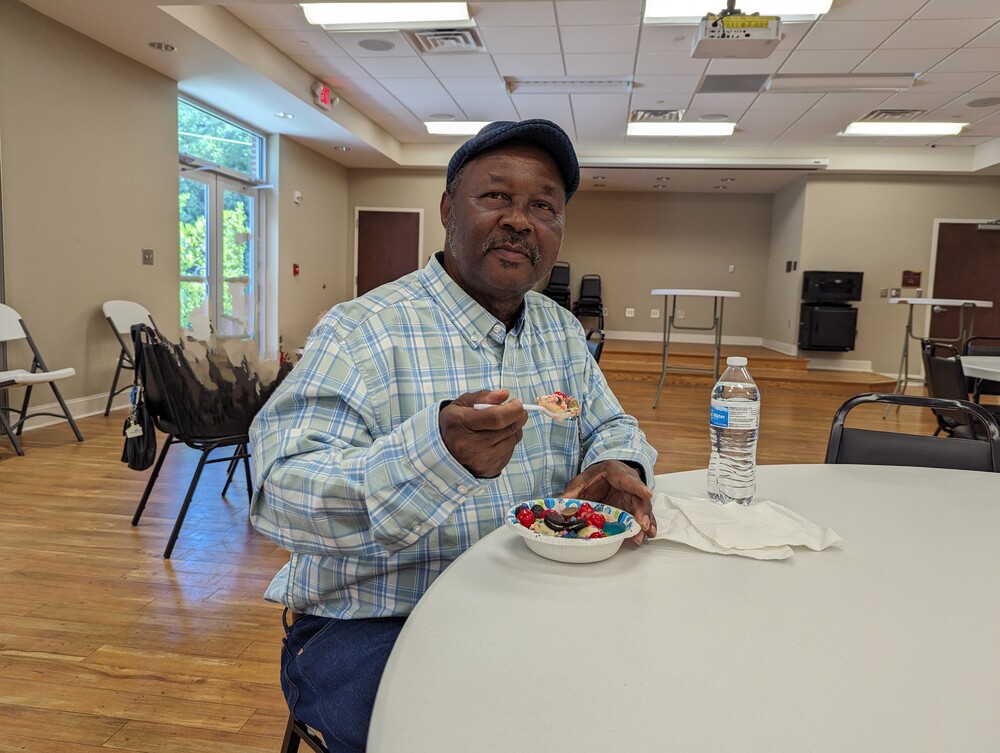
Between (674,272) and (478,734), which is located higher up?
(674,272)

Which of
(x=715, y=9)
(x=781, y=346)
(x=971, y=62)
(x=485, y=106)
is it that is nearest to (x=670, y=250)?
(x=781, y=346)

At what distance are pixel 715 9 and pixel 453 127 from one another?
4.20 meters

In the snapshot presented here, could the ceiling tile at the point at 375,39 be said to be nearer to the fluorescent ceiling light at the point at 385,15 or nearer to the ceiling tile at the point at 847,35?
the fluorescent ceiling light at the point at 385,15

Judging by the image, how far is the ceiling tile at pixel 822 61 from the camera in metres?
5.25

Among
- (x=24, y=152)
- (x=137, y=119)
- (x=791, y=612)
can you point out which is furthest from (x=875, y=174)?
(x=791, y=612)

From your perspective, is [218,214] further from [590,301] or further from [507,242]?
[507,242]

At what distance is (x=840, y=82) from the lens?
5.88 m

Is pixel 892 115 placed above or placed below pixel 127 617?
above

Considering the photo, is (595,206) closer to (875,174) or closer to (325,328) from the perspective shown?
(875,174)

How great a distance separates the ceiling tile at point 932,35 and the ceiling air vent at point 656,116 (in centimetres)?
236

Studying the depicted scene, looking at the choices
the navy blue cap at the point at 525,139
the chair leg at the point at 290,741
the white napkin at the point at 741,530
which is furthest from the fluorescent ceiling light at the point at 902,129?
the chair leg at the point at 290,741

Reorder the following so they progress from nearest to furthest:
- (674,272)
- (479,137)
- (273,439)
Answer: (273,439) → (479,137) → (674,272)

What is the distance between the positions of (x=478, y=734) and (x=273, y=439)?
18.3 inches

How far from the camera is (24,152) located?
14.4ft
